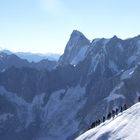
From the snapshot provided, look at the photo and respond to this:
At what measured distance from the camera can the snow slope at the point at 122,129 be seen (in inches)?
2685

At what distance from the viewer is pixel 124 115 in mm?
81375

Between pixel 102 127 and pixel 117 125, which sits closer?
pixel 117 125

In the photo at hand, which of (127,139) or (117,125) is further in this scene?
(117,125)

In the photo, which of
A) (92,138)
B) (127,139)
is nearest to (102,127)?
(92,138)

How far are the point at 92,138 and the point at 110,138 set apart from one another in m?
7.75

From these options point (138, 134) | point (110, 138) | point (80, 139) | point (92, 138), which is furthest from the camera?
point (80, 139)

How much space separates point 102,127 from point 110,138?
1015cm

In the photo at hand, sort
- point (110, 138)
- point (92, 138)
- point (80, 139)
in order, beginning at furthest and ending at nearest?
point (80, 139) < point (92, 138) < point (110, 138)

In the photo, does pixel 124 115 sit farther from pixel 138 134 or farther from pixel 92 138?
pixel 138 134

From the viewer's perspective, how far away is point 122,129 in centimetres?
7200

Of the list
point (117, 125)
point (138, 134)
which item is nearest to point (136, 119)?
point (117, 125)

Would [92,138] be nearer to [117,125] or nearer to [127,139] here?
[117,125]

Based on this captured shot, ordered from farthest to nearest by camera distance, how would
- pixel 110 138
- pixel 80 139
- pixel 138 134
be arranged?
pixel 80 139 → pixel 110 138 → pixel 138 134

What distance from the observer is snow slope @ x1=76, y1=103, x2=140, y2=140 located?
68200 mm
